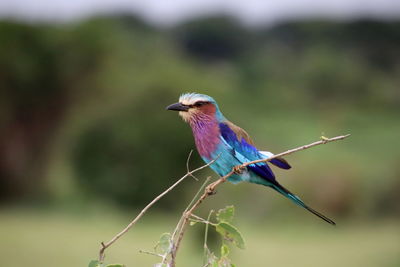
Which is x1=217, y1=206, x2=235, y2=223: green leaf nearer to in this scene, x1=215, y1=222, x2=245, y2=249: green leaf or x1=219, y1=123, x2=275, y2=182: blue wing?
x1=215, y1=222, x2=245, y2=249: green leaf

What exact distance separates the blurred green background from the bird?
9.92 meters

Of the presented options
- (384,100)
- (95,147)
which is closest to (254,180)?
(95,147)

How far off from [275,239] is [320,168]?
8.23 feet

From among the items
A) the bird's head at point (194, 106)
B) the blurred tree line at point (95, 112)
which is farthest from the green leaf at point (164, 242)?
the blurred tree line at point (95, 112)

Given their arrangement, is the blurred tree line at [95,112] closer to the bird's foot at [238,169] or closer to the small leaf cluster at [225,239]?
the bird's foot at [238,169]

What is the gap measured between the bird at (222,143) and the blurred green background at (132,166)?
9918mm

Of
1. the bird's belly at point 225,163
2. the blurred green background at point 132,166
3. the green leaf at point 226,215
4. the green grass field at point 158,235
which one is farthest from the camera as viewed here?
the blurred green background at point 132,166

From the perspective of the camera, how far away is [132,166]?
788 inches

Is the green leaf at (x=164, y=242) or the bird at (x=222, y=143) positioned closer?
the green leaf at (x=164, y=242)

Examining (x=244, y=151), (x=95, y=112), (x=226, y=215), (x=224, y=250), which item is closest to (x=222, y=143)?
(x=244, y=151)

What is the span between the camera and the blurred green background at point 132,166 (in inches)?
687

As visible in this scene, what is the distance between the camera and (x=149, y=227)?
20.2 metres

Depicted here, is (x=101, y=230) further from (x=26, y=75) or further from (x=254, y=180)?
(x=254, y=180)

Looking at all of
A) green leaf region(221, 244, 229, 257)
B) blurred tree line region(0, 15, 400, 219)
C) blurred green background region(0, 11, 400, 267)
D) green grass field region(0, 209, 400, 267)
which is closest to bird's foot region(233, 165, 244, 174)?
green leaf region(221, 244, 229, 257)
